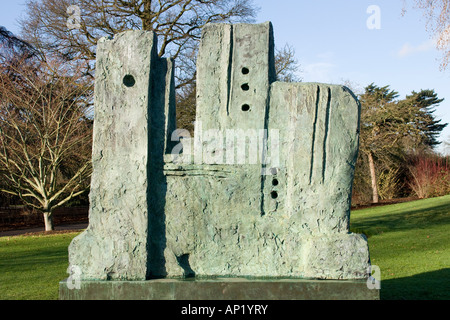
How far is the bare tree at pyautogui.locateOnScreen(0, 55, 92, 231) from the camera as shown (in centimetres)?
1473

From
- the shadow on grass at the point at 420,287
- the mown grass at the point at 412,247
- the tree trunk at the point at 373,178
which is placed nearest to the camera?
the shadow on grass at the point at 420,287

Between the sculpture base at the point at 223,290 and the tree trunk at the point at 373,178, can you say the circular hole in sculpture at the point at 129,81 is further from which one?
the tree trunk at the point at 373,178

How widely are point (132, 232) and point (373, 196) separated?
69.5 ft

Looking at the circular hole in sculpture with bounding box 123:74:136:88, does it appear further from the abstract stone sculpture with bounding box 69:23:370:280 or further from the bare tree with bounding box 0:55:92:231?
the bare tree with bounding box 0:55:92:231

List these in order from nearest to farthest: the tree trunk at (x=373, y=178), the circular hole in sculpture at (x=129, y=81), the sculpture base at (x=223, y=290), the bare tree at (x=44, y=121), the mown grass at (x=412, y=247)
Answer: the sculpture base at (x=223, y=290) < the circular hole in sculpture at (x=129, y=81) < the mown grass at (x=412, y=247) < the bare tree at (x=44, y=121) < the tree trunk at (x=373, y=178)

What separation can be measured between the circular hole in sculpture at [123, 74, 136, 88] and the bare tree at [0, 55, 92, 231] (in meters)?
10.6

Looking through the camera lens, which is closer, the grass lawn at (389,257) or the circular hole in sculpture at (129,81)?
the circular hole in sculpture at (129,81)

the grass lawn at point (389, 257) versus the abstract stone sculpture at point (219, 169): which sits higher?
the abstract stone sculpture at point (219, 169)

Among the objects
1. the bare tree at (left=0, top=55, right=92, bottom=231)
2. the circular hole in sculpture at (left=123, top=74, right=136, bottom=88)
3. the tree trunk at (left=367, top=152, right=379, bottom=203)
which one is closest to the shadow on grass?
the circular hole in sculpture at (left=123, top=74, right=136, bottom=88)

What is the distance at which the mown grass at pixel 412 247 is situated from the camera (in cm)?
699

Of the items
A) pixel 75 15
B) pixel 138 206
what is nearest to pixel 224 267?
pixel 138 206

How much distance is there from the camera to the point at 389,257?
31.6 ft

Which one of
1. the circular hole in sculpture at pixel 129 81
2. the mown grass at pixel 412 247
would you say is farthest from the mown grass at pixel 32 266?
the mown grass at pixel 412 247

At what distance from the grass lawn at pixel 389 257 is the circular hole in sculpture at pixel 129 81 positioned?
373cm
